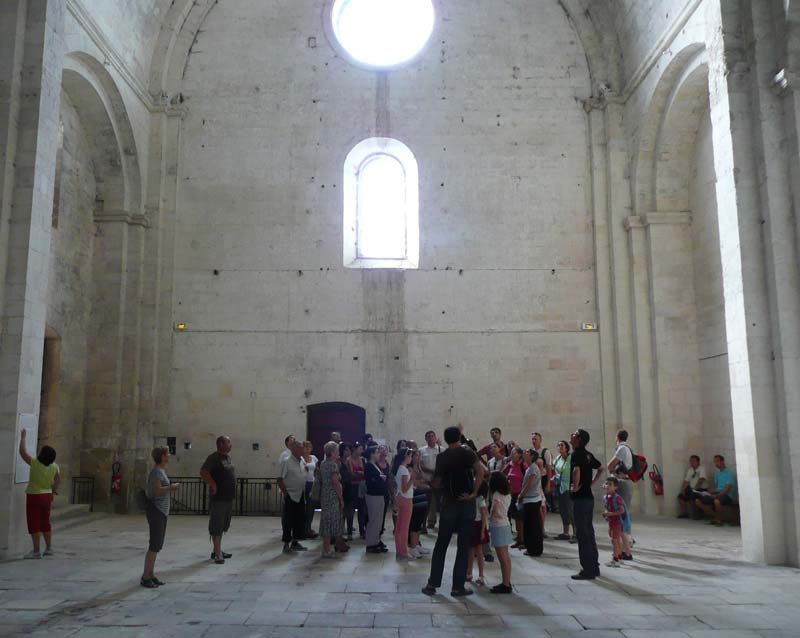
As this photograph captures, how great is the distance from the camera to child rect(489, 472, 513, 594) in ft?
22.5

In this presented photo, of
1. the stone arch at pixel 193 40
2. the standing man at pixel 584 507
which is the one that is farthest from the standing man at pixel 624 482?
the stone arch at pixel 193 40

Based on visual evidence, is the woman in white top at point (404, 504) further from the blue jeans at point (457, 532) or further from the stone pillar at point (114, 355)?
the stone pillar at point (114, 355)

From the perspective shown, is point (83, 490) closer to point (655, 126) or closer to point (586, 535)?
point (586, 535)

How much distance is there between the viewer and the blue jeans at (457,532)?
665cm

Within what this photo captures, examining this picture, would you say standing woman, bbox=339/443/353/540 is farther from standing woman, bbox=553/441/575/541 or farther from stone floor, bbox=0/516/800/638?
standing woman, bbox=553/441/575/541

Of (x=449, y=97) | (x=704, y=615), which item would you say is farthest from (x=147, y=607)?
(x=449, y=97)

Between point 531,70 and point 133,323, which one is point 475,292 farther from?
point 133,323

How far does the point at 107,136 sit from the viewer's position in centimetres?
1424

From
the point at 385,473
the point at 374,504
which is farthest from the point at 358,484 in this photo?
the point at 374,504

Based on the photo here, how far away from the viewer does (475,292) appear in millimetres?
15031

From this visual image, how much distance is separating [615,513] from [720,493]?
495 centimetres

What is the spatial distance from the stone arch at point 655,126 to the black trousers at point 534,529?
7924mm

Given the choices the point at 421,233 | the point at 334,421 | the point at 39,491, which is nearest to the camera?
the point at 39,491

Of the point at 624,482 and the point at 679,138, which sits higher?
the point at 679,138
